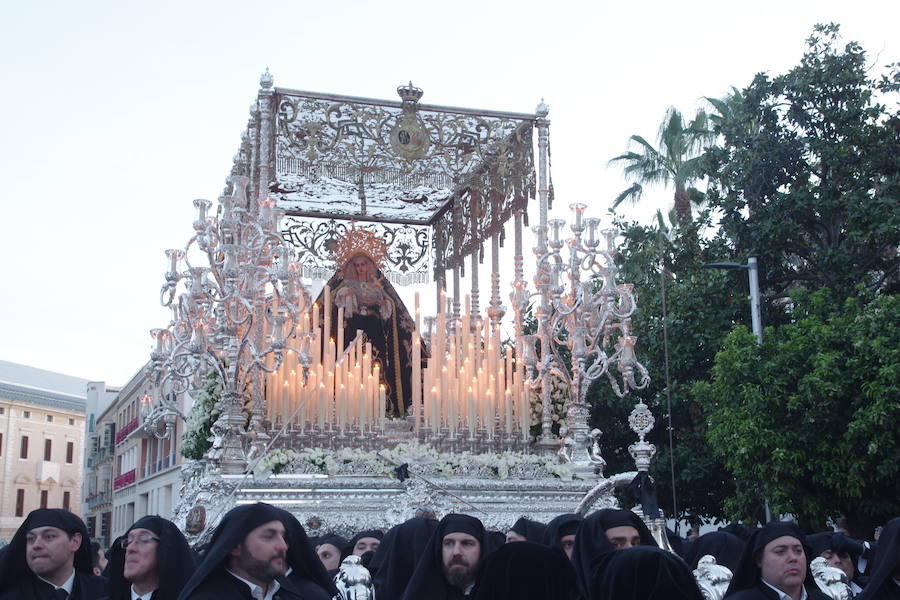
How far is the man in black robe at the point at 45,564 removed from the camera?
6660mm

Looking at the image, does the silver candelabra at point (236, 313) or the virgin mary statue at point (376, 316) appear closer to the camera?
the silver candelabra at point (236, 313)

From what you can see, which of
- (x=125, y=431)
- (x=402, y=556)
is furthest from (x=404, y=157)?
(x=125, y=431)

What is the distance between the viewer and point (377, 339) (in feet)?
62.9

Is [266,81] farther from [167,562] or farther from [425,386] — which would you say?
[167,562]

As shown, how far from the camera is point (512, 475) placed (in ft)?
52.1

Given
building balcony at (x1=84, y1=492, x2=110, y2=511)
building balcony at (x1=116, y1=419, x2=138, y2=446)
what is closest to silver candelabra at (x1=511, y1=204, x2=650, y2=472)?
building balcony at (x1=116, y1=419, x2=138, y2=446)

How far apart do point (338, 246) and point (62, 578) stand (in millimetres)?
13297

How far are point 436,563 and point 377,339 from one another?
1326 centimetres

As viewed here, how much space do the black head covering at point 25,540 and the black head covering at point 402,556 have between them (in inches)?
75.2

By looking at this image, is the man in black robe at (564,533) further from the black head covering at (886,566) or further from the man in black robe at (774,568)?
the black head covering at (886,566)

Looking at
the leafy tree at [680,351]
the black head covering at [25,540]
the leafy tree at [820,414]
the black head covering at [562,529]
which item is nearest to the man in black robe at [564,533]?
the black head covering at [562,529]

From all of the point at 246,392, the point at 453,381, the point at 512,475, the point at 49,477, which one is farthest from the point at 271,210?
the point at 49,477

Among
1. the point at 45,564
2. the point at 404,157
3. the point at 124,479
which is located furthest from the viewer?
the point at 124,479

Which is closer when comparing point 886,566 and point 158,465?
point 886,566
